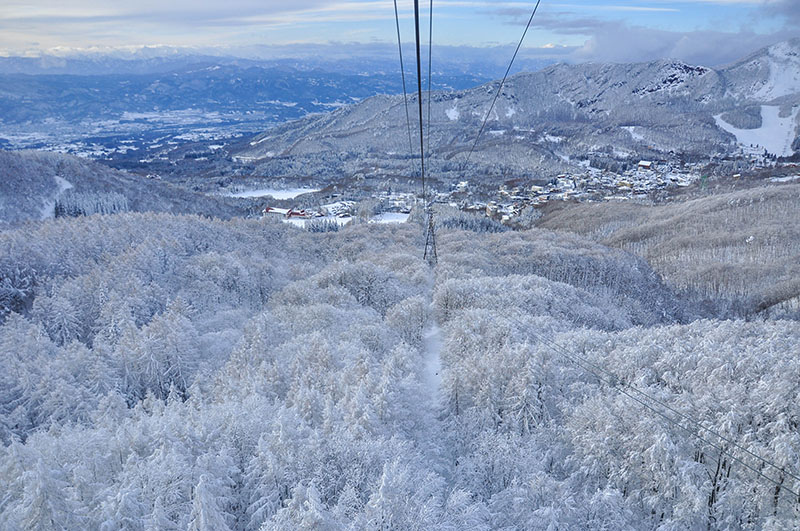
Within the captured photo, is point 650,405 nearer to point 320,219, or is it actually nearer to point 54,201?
point 320,219

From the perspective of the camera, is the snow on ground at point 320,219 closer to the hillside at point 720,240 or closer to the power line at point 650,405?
the hillside at point 720,240

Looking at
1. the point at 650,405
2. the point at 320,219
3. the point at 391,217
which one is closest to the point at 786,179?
the point at 391,217

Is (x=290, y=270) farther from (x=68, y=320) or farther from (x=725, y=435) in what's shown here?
(x=725, y=435)

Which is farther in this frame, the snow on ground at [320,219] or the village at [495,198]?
the village at [495,198]

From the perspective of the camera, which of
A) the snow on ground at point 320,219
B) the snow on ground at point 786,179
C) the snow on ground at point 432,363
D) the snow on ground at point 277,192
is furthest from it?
the snow on ground at point 277,192

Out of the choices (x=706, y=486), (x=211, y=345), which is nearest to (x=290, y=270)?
(x=211, y=345)

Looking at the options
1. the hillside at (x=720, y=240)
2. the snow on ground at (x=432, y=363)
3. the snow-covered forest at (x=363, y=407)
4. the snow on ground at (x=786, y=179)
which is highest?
the snow on ground at (x=786, y=179)

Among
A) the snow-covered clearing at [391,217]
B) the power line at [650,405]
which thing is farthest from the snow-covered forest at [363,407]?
the snow-covered clearing at [391,217]
